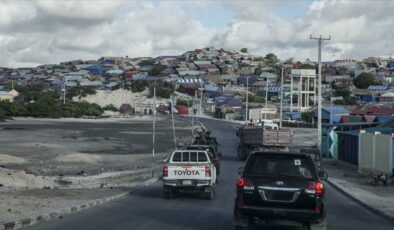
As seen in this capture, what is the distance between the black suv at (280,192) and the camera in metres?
12.7

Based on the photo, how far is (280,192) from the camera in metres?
12.7

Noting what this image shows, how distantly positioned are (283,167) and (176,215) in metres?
5.36

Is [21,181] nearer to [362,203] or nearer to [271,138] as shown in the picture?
[362,203]

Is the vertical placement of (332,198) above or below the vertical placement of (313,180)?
below

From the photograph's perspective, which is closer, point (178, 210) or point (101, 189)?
point (178, 210)

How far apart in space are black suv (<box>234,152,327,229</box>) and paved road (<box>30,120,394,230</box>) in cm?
233

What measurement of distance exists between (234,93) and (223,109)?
46930 millimetres

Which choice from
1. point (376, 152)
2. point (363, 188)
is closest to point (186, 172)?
point (363, 188)

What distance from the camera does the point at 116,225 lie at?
1523 centimetres

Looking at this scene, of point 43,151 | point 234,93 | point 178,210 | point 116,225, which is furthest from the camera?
point 234,93

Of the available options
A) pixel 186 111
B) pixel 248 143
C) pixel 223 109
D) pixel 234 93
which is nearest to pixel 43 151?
pixel 248 143

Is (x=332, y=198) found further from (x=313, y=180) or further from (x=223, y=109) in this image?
(x=223, y=109)

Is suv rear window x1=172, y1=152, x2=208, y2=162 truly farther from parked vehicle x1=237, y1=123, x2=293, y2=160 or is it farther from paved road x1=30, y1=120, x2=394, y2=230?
parked vehicle x1=237, y1=123, x2=293, y2=160

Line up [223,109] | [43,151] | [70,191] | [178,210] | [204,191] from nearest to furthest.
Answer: [178,210] → [204,191] → [70,191] → [43,151] → [223,109]
